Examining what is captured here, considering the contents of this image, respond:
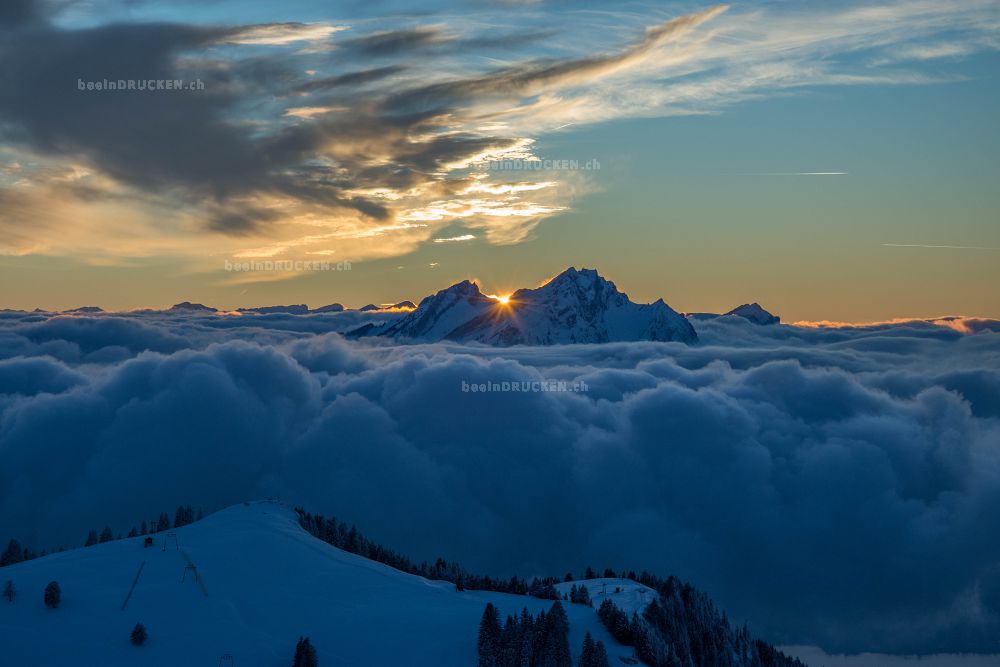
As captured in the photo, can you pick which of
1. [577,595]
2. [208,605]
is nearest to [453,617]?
[577,595]

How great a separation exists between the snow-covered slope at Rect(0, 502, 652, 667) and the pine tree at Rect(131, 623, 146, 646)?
1079mm

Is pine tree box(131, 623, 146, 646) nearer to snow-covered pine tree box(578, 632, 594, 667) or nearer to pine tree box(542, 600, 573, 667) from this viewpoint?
pine tree box(542, 600, 573, 667)

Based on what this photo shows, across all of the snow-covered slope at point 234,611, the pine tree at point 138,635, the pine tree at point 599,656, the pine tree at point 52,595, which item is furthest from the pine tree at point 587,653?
the pine tree at point 52,595

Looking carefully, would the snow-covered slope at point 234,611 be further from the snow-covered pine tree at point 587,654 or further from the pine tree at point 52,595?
the snow-covered pine tree at point 587,654

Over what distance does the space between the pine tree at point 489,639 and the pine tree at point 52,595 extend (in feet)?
253

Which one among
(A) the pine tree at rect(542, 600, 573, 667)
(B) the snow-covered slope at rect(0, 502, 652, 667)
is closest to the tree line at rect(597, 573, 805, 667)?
(B) the snow-covered slope at rect(0, 502, 652, 667)

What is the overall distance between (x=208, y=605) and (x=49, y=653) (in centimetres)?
2952

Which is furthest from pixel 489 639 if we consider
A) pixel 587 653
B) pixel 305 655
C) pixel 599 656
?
pixel 305 655

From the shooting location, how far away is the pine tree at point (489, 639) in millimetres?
146250

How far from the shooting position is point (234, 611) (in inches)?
6344

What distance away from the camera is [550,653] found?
14950 cm

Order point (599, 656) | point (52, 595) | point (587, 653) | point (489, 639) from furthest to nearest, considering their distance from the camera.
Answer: point (52, 595)
point (489, 639)
point (587, 653)
point (599, 656)

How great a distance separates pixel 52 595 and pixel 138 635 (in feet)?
64.4

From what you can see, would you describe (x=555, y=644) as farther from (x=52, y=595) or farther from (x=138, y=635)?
(x=52, y=595)
